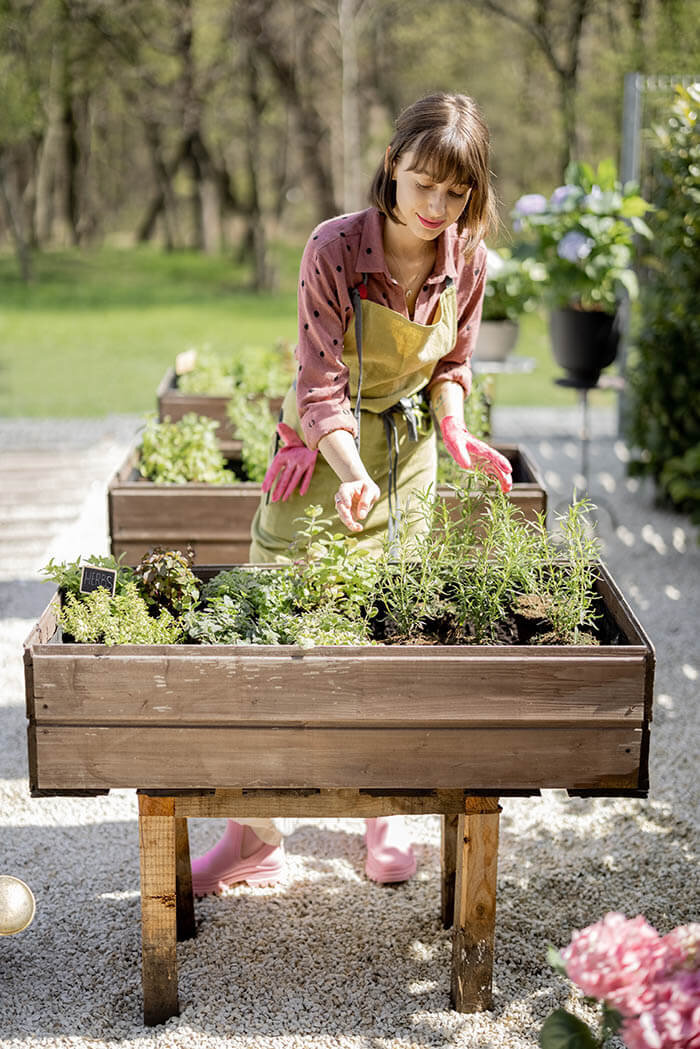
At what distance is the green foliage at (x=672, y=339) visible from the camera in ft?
15.1

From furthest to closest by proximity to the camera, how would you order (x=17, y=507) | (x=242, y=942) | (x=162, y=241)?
(x=162, y=241) < (x=17, y=507) < (x=242, y=942)

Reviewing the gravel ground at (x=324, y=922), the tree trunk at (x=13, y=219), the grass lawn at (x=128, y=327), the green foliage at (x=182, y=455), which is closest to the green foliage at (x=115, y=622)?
the gravel ground at (x=324, y=922)

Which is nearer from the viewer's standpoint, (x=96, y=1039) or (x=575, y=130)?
(x=96, y=1039)

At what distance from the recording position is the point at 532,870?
2.73m

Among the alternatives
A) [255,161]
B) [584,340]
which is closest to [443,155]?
[584,340]

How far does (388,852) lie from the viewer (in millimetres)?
2656

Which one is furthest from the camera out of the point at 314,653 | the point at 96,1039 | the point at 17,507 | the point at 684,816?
the point at 17,507

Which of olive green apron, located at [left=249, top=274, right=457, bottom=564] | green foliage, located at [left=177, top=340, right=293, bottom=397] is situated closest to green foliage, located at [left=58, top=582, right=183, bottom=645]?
olive green apron, located at [left=249, top=274, right=457, bottom=564]

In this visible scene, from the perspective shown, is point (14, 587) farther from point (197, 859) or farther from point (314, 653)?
point (314, 653)

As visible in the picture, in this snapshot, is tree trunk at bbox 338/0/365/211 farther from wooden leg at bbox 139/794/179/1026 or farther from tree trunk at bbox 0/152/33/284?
wooden leg at bbox 139/794/179/1026

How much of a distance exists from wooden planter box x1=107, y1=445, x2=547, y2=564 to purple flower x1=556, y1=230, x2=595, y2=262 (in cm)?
156

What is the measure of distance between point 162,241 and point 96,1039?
25.7m

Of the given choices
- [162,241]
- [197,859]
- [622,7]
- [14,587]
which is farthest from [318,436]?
[162,241]

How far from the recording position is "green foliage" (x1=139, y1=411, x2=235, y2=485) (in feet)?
12.5
